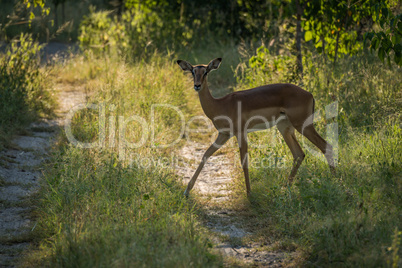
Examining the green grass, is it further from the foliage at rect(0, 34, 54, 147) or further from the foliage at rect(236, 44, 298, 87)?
the foliage at rect(0, 34, 54, 147)

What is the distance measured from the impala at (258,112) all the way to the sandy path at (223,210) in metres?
0.39

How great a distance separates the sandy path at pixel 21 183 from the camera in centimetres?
433

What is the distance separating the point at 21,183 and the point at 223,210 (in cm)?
247

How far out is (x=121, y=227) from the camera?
13.0 feet

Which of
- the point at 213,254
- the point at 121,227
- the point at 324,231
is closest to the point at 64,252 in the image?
the point at 121,227

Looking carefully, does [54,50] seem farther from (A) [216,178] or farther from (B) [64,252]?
(B) [64,252]

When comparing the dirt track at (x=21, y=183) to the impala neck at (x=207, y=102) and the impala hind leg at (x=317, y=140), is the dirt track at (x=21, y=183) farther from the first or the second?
the impala hind leg at (x=317, y=140)

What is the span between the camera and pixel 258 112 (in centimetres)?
555

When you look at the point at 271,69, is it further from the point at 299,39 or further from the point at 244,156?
the point at 244,156

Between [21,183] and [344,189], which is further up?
[21,183]

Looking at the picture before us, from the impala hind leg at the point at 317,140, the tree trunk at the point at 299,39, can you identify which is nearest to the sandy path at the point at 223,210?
the impala hind leg at the point at 317,140

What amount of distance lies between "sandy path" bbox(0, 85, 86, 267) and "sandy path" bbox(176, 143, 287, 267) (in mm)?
1789

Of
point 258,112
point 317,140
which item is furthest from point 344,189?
point 258,112
